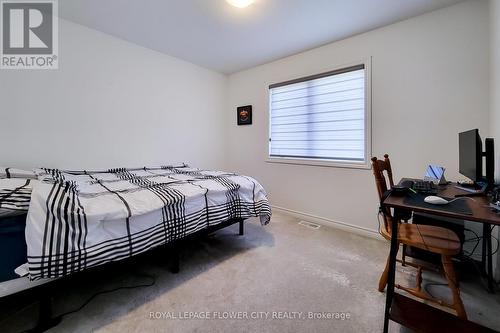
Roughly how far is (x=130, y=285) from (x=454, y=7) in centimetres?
371

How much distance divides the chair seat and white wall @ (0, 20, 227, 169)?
10.0ft

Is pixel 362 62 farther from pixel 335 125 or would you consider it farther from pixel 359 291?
pixel 359 291

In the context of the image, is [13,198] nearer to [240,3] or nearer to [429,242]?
[240,3]

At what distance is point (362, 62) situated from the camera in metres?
2.62

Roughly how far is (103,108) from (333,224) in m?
3.26

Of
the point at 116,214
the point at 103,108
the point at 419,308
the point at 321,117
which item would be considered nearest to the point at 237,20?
the point at 321,117

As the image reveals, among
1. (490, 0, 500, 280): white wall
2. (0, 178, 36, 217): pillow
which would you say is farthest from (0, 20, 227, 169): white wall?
(490, 0, 500, 280): white wall

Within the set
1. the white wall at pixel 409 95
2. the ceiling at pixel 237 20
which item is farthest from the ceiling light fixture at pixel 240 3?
the white wall at pixel 409 95

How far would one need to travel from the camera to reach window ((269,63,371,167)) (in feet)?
8.92

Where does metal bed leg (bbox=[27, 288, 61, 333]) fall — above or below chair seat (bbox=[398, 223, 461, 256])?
below

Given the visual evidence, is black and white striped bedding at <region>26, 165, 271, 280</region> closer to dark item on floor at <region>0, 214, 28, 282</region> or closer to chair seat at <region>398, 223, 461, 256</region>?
dark item on floor at <region>0, 214, 28, 282</region>

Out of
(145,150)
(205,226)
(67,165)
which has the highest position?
(145,150)

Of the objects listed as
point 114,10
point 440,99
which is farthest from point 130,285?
point 440,99

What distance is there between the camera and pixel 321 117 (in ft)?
10.1
